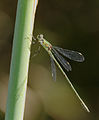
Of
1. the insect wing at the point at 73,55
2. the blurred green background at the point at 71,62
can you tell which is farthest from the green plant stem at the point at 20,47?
the blurred green background at the point at 71,62

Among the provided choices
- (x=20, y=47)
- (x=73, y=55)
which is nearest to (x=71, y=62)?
(x=73, y=55)

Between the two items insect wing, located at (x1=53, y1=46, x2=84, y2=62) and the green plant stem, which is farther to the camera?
insect wing, located at (x1=53, y1=46, x2=84, y2=62)

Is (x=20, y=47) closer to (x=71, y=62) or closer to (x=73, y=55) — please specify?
(x=73, y=55)

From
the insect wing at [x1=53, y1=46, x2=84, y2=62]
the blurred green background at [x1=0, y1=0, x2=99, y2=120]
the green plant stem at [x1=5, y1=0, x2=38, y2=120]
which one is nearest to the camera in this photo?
the green plant stem at [x1=5, y1=0, x2=38, y2=120]

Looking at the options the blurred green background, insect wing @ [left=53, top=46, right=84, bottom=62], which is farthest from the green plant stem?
the blurred green background

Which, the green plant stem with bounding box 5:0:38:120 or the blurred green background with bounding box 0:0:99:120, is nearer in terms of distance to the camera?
the green plant stem with bounding box 5:0:38:120

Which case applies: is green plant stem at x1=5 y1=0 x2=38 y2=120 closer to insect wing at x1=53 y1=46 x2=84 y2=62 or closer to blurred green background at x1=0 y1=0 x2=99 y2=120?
insect wing at x1=53 y1=46 x2=84 y2=62

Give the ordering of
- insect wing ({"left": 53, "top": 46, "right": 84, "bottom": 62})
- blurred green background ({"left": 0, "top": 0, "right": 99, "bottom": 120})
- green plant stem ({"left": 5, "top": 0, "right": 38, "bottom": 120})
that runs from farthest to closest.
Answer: blurred green background ({"left": 0, "top": 0, "right": 99, "bottom": 120}) → insect wing ({"left": 53, "top": 46, "right": 84, "bottom": 62}) → green plant stem ({"left": 5, "top": 0, "right": 38, "bottom": 120})

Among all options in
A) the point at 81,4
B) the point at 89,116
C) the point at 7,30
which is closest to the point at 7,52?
the point at 7,30
